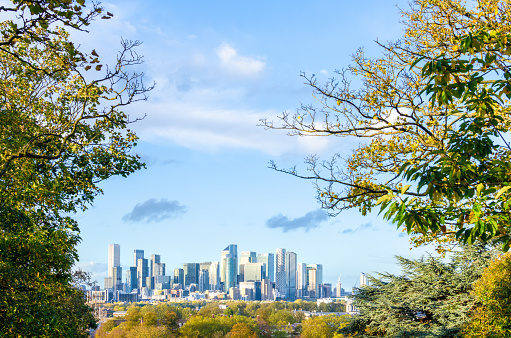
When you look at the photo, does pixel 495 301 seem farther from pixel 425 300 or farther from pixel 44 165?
pixel 44 165

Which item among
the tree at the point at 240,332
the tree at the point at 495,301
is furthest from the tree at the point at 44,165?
the tree at the point at 240,332

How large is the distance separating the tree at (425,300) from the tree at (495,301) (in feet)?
6.05

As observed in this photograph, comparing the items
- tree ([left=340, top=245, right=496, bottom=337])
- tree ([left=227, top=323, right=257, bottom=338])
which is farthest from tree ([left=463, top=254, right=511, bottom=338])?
tree ([left=227, top=323, right=257, bottom=338])

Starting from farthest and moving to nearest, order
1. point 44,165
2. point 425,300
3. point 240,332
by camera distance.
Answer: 1. point 240,332
2. point 425,300
3. point 44,165

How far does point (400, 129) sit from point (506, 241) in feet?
16.8

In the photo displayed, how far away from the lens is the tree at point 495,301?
14211 millimetres

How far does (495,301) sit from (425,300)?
4.24 m

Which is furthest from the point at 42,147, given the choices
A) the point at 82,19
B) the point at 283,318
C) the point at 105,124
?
the point at 283,318

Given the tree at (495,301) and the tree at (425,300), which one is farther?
the tree at (425,300)

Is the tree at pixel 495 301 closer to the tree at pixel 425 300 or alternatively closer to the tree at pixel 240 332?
the tree at pixel 425 300

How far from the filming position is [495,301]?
14.5m

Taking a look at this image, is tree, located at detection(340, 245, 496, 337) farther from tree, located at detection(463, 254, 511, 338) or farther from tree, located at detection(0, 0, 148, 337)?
tree, located at detection(0, 0, 148, 337)

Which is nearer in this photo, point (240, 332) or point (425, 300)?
point (425, 300)

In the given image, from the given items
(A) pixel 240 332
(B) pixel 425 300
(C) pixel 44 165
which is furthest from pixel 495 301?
(A) pixel 240 332
